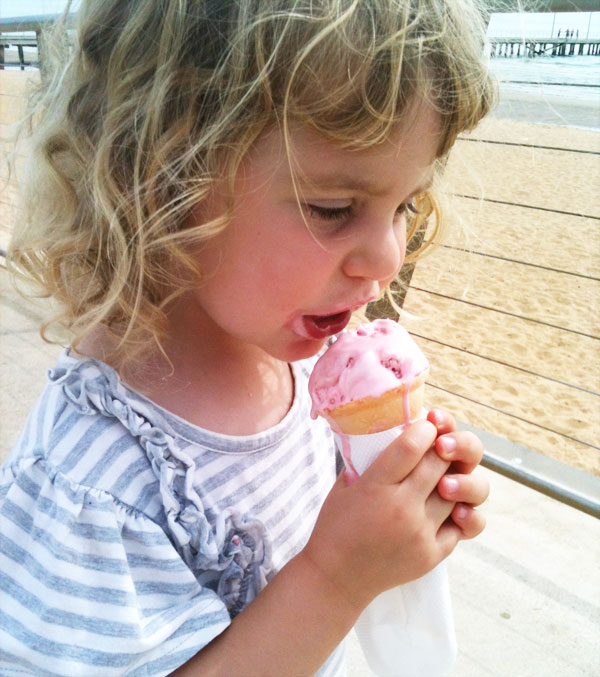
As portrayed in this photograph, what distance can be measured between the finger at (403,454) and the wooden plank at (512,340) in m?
4.02

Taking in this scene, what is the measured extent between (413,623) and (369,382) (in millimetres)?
379

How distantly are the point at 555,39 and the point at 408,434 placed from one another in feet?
3.58

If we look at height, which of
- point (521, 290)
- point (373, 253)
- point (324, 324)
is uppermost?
point (373, 253)

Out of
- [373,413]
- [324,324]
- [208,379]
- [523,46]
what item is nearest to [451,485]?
[373,413]

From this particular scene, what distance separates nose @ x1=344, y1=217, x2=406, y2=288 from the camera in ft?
2.97

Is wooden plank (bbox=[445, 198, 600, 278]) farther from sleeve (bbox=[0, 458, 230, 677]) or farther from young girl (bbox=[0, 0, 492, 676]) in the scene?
sleeve (bbox=[0, 458, 230, 677])

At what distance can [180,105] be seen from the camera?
2.92 ft

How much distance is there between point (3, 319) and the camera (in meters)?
3.43

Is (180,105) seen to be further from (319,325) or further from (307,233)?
(319,325)

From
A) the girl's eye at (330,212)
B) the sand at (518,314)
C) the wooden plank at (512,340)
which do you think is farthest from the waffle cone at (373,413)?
the wooden plank at (512,340)

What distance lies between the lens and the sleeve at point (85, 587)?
82 cm

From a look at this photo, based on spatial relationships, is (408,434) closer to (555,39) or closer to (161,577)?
(161,577)

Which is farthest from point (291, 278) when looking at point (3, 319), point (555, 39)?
point (3, 319)

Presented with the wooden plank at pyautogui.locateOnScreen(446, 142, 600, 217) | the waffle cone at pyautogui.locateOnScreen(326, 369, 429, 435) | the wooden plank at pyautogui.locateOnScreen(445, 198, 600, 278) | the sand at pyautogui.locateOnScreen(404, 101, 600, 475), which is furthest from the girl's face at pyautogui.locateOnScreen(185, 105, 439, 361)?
the wooden plank at pyautogui.locateOnScreen(446, 142, 600, 217)
